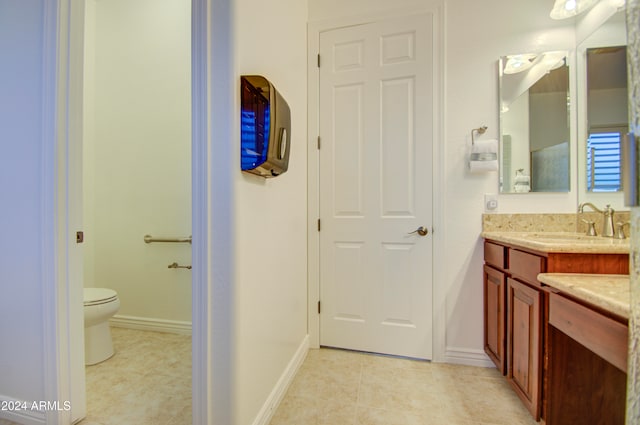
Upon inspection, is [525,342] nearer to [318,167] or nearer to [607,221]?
[607,221]

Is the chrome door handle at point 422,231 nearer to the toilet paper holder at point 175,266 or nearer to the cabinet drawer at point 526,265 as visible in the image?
the cabinet drawer at point 526,265

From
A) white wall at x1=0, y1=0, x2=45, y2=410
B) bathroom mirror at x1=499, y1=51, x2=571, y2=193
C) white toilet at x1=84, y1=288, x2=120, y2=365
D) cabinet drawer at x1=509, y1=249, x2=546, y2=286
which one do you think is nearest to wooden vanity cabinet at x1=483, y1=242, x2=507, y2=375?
cabinet drawer at x1=509, y1=249, x2=546, y2=286

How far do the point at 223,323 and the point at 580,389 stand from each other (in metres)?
1.47

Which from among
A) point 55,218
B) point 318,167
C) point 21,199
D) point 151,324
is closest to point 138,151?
point 21,199

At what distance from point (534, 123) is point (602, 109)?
32cm

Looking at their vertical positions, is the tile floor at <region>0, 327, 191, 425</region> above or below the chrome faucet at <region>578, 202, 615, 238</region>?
below

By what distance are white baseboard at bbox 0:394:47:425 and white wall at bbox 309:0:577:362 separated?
2303 millimetres

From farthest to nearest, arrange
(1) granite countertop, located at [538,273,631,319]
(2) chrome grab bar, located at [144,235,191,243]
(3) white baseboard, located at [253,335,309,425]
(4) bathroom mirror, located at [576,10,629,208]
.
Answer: (2) chrome grab bar, located at [144,235,191,243] < (4) bathroom mirror, located at [576,10,629,208] < (3) white baseboard, located at [253,335,309,425] < (1) granite countertop, located at [538,273,631,319]

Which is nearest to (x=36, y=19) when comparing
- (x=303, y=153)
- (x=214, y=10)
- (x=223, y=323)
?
(x=214, y=10)

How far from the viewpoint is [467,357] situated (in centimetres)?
192

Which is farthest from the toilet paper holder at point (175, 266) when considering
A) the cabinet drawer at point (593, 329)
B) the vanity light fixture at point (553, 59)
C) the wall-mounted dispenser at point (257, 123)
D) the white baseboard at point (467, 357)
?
the vanity light fixture at point (553, 59)

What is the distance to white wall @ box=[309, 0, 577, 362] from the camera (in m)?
1.90

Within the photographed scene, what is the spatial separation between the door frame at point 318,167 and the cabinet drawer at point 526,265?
492 mm

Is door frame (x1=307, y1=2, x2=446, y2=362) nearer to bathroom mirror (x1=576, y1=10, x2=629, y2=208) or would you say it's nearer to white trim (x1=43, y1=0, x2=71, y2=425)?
bathroom mirror (x1=576, y1=10, x2=629, y2=208)
